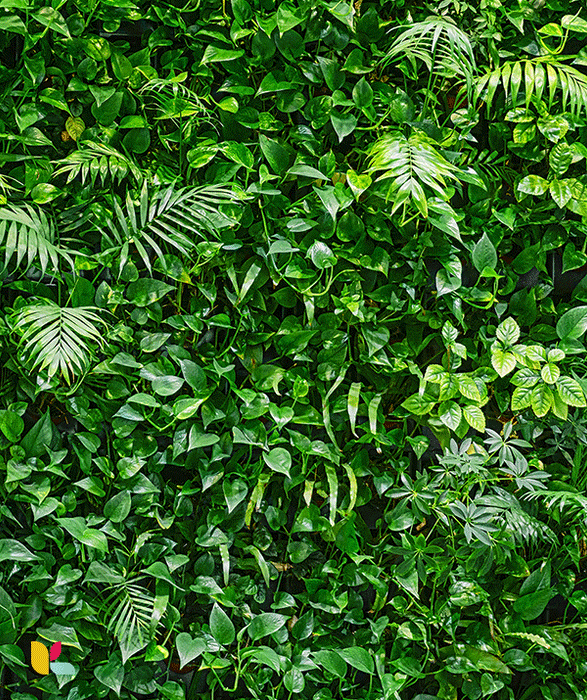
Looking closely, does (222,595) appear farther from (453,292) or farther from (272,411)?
(453,292)

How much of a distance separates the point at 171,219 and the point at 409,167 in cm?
48

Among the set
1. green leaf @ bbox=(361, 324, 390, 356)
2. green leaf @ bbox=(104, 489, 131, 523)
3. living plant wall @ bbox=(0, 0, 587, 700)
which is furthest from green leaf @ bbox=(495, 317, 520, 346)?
green leaf @ bbox=(104, 489, 131, 523)

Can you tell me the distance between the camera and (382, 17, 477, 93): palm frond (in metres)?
1.28

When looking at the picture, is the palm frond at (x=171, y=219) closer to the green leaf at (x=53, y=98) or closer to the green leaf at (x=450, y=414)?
the green leaf at (x=53, y=98)

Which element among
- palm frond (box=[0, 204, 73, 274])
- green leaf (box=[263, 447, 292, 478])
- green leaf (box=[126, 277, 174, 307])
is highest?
palm frond (box=[0, 204, 73, 274])

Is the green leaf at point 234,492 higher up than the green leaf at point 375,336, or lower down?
lower down

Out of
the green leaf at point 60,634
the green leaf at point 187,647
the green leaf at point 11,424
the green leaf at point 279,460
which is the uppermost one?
the green leaf at point 11,424

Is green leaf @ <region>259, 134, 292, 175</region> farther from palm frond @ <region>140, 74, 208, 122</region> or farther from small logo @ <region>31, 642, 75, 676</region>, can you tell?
small logo @ <region>31, 642, 75, 676</region>

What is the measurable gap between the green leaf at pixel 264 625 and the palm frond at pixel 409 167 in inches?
34.6

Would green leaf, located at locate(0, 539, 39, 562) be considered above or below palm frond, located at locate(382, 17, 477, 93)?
below

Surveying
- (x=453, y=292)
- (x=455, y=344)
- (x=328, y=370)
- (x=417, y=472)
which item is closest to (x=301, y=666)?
(x=417, y=472)

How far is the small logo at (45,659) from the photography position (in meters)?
1.33

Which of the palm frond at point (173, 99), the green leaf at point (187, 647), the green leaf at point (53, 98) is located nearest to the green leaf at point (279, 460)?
the green leaf at point (187, 647)

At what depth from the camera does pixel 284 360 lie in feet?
4.75
